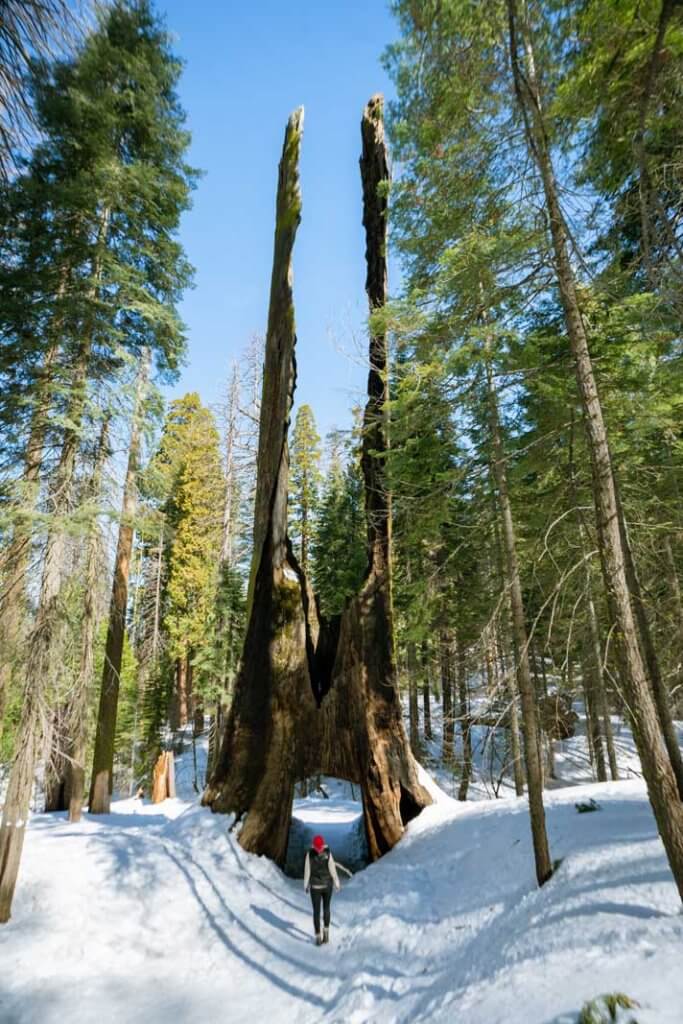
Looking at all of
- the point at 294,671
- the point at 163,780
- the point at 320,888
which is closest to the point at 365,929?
the point at 320,888

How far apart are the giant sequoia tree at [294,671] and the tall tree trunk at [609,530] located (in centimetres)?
442

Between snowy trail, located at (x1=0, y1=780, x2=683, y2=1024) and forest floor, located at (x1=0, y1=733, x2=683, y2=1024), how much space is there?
0.9 inches

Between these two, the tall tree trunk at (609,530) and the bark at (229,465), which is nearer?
the tall tree trunk at (609,530)

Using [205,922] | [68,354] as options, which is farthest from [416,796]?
[68,354]

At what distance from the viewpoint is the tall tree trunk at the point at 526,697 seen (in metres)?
6.52

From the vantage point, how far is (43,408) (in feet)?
26.0

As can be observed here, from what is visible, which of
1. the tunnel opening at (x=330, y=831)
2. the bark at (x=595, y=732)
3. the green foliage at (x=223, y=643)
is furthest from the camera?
the green foliage at (x=223, y=643)

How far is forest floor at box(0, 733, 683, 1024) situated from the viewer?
4145 mm

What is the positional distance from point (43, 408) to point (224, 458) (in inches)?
591

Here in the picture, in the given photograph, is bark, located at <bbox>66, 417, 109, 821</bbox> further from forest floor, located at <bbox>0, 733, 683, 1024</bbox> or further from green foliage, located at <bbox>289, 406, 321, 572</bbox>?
green foliage, located at <bbox>289, 406, 321, 572</bbox>

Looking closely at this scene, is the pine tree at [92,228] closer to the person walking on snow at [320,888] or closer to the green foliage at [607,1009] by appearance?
the person walking on snow at [320,888]

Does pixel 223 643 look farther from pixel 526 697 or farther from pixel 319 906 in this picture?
pixel 526 697

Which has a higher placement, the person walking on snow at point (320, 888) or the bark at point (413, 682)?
the bark at point (413, 682)

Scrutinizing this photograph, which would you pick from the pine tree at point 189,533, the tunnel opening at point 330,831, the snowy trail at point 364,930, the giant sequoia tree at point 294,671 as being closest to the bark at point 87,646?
the snowy trail at point 364,930
